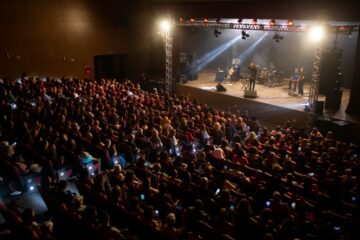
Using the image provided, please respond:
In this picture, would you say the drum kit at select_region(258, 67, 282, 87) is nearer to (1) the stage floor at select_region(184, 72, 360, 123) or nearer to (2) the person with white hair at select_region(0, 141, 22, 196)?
(1) the stage floor at select_region(184, 72, 360, 123)

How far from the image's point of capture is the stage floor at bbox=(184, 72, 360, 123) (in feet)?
43.7

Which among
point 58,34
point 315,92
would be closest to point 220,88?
point 315,92

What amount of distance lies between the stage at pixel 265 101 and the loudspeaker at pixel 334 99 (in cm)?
27

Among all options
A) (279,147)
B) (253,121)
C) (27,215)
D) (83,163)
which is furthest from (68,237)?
(253,121)

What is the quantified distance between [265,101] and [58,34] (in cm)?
1053

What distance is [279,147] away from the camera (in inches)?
384

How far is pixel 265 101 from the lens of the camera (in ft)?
51.2

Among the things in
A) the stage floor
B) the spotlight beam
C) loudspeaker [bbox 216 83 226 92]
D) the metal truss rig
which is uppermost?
the metal truss rig

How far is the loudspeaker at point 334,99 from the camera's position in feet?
45.0

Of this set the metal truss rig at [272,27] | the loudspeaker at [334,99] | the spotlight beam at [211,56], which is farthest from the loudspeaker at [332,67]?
the spotlight beam at [211,56]

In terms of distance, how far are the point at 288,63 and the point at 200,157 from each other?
14.6m

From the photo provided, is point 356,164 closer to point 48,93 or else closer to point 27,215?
point 27,215

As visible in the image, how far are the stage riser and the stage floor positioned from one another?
0.64 feet

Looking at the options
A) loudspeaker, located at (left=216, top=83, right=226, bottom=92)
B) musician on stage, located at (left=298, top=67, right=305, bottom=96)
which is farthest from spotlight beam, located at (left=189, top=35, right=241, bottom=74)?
musician on stage, located at (left=298, top=67, right=305, bottom=96)
